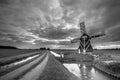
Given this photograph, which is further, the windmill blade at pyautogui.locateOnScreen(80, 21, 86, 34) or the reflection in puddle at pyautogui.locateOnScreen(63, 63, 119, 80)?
the windmill blade at pyautogui.locateOnScreen(80, 21, 86, 34)

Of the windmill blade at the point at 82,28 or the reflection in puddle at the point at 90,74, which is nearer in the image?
the reflection in puddle at the point at 90,74

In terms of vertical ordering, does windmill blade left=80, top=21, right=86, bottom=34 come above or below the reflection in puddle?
above

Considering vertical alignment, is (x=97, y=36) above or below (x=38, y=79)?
above

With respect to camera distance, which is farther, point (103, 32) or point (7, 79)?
point (103, 32)

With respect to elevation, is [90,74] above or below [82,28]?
below

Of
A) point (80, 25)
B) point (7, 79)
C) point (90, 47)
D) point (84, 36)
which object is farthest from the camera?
point (80, 25)

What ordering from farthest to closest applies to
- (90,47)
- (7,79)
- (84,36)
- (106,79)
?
(84,36) → (90,47) → (106,79) → (7,79)

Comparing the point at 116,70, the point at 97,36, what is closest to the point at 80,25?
the point at 97,36

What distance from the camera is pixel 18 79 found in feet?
20.0

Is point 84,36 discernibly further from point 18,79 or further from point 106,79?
point 18,79

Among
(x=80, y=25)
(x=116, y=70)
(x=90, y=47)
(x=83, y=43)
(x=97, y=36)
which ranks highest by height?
(x=80, y=25)

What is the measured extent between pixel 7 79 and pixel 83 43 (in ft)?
122

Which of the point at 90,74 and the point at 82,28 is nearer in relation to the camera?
the point at 90,74

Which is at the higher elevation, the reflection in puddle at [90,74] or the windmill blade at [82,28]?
the windmill blade at [82,28]
